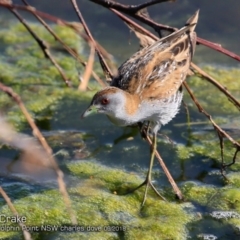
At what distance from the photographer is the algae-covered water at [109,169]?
3.83 metres

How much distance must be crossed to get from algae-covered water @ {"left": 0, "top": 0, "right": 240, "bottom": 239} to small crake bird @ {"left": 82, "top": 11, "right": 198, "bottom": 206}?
29cm

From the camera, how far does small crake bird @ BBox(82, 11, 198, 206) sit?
3.71 meters

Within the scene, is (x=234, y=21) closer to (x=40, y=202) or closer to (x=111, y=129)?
(x=111, y=129)

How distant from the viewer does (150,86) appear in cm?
385

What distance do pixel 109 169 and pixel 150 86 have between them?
3.04 ft

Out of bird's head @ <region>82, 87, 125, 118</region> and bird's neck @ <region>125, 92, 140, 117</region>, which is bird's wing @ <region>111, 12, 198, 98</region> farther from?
bird's head @ <region>82, 87, 125, 118</region>

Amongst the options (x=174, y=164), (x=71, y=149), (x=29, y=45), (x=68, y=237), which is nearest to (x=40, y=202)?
(x=68, y=237)

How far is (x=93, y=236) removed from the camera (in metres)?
3.71

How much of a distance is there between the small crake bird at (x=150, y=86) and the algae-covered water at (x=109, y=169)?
29 cm

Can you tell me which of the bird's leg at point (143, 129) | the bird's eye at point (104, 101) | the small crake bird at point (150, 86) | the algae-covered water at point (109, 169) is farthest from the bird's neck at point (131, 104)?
the algae-covered water at point (109, 169)

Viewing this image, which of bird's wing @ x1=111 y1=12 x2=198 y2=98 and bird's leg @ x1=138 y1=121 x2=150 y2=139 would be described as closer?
bird's wing @ x1=111 y1=12 x2=198 y2=98

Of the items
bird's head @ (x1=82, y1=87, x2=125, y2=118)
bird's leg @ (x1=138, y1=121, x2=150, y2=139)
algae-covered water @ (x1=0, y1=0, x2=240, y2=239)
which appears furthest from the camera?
bird's leg @ (x1=138, y1=121, x2=150, y2=139)

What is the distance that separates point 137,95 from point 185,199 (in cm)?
86

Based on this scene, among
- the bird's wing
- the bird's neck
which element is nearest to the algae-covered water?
the bird's neck
